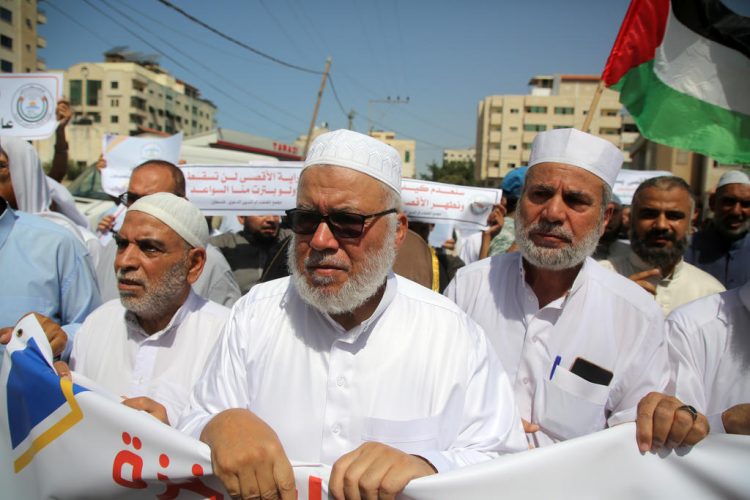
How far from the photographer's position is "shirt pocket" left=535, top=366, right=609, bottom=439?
2201 mm

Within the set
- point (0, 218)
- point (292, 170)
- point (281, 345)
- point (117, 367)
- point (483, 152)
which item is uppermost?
point (483, 152)

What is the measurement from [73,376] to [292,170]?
350cm

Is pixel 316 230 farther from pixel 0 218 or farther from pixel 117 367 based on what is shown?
pixel 0 218

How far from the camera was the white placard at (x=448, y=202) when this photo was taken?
4.84 m

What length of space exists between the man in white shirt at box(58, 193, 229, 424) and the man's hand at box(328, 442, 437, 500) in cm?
115

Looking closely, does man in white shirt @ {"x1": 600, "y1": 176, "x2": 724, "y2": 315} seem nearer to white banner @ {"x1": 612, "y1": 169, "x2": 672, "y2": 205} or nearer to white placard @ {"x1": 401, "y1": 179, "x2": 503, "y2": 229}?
white placard @ {"x1": 401, "y1": 179, "x2": 503, "y2": 229}

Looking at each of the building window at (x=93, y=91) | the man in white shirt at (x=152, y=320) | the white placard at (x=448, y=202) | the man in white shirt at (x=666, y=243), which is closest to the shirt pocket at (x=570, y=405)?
the man in white shirt at (x=666, y=243)

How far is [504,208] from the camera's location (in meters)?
4.87

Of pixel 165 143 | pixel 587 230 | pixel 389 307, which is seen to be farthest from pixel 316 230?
pixel 165 143

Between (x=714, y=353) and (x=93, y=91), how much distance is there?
330 feet

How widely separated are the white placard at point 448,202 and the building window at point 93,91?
9627cm

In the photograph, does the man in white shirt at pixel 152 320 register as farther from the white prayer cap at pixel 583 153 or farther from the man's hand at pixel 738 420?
the man's hand at pixel 738 420

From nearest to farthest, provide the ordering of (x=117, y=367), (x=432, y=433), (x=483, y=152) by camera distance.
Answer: (x=432, y=433)
(x=117, y=367)
(x=483, y=152)

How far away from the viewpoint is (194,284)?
11.6 ft
